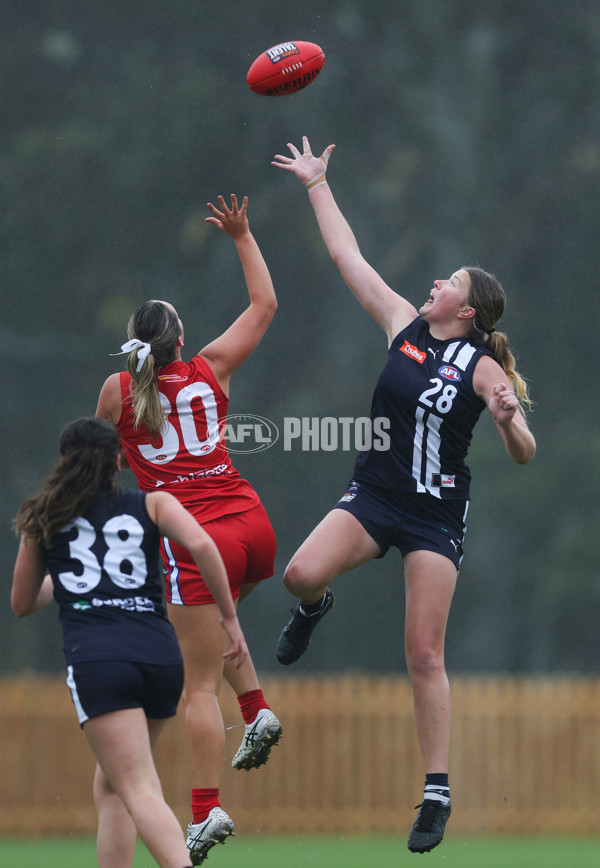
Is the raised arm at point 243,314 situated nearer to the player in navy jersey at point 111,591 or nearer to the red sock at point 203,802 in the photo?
the player in navy jersey at point 111,591

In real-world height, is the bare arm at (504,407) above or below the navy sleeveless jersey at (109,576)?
above

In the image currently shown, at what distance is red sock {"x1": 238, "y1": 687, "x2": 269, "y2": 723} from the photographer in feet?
15.5

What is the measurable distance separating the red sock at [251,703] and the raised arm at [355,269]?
5.09ft

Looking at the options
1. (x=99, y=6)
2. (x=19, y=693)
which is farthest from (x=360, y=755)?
(x=99, y=6)

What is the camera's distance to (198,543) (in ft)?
11.1

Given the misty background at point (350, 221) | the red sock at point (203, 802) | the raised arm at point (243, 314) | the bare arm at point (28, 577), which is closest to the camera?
the bare arm at point (28, 577)

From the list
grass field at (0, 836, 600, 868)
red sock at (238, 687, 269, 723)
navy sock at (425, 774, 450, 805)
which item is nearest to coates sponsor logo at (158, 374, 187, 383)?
red sock at (238, 687, 269, 723)

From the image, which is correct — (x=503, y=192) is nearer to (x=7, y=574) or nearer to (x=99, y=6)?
(x=99, y=6)

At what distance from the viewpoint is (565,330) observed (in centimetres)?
1036

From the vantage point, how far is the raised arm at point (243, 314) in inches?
185

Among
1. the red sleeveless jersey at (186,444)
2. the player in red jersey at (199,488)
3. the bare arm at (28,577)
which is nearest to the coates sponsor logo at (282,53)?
the player in red jersey at (199,488)

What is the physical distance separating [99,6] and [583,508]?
20.4 ft

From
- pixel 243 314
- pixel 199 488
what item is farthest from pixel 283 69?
pixel 199 488

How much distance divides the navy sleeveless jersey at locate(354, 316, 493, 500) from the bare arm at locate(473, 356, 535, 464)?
5cm
